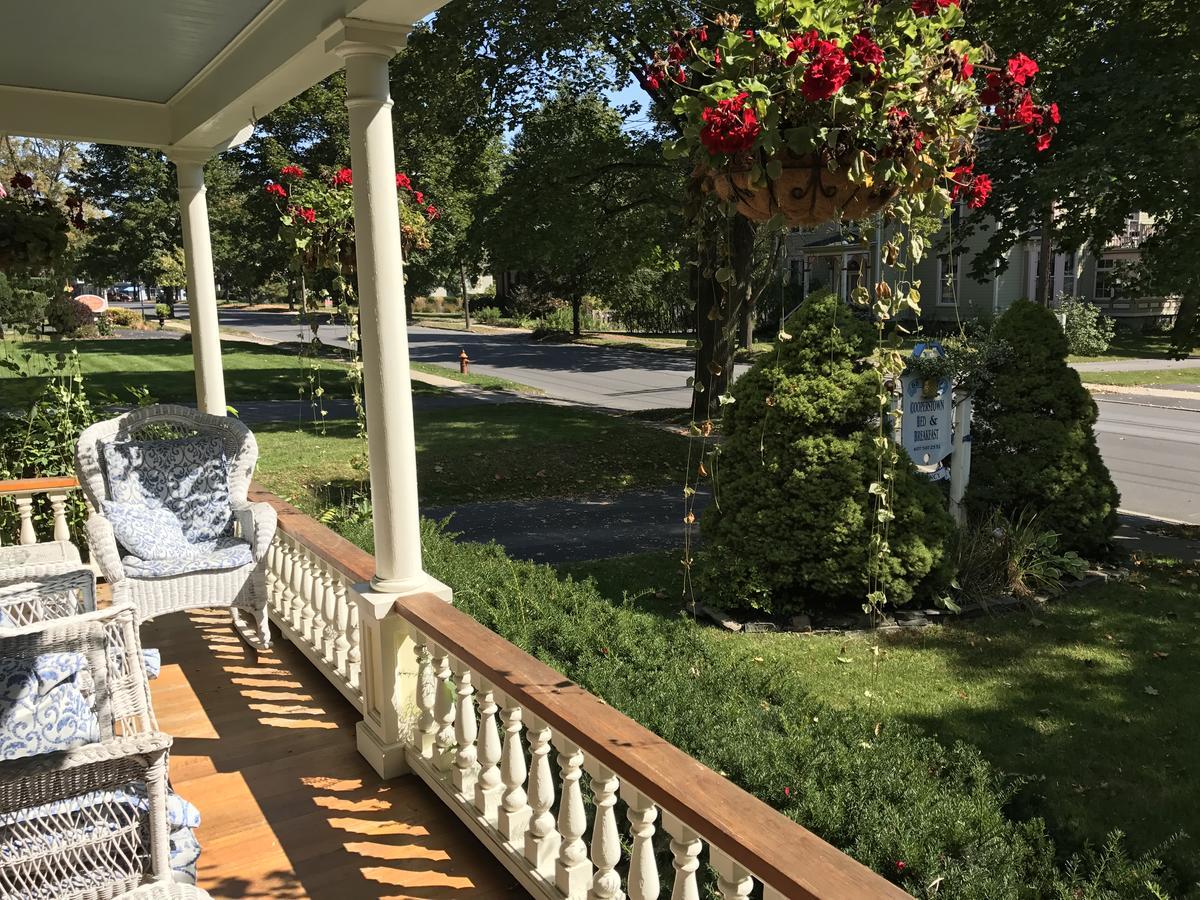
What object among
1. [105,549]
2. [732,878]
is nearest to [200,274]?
[105,549]

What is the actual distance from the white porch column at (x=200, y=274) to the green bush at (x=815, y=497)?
10.3 feet

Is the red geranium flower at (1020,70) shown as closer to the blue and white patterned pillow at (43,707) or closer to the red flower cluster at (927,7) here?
the red flower cluster at (927,7)

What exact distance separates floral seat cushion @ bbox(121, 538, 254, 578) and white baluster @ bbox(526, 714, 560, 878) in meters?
2.31

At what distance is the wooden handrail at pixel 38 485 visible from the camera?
5.07 metres

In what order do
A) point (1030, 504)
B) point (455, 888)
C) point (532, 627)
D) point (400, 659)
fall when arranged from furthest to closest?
point (1030, 504), point (532, 627), point (400, 659), point (455, 888)

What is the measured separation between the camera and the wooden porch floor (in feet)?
8.68

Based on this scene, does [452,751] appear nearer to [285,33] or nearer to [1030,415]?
[285,33]

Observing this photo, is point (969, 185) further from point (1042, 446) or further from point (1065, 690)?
point (1042, 446)

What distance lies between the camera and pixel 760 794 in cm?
266

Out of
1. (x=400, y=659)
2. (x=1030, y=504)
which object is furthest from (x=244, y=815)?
(x=1030, y=504)

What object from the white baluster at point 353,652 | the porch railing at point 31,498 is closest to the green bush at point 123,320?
the porch railing at point 31,498

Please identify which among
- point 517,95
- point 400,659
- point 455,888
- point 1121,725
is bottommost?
point 1121,725

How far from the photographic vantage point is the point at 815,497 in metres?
5.39

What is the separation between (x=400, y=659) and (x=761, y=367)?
3362 mm
